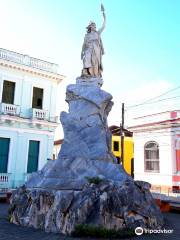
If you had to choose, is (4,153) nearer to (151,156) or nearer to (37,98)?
(37,98)


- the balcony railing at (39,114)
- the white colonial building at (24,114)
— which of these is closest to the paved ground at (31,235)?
the white colonial building at (24,114)

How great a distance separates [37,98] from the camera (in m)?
22.5

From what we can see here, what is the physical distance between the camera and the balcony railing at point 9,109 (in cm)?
2027

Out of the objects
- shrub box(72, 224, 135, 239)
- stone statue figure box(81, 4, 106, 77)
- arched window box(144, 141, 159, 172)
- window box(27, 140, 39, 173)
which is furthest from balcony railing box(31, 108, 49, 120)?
shrub box(72, 224, 135, 239)

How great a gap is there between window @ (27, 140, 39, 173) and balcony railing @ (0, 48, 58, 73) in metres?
5.93

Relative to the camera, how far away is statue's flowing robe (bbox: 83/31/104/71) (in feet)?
35.4

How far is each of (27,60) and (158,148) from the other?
42.7 feet

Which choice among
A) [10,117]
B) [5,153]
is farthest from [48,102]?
[5,153]

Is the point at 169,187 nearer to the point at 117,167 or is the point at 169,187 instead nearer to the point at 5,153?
the point at 5,153

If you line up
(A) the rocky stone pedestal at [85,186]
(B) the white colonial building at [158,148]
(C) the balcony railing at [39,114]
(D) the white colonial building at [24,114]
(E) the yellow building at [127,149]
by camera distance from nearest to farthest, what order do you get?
(A) the rocky stone pedestal at [85,186] < (D) the white colonial building at [24,114] < (C) the balcony railing at [39,114] < (B) the white colonial building at [158,148] < (E) the yellow building at [127,149]

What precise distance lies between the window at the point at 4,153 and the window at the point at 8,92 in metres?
2.86

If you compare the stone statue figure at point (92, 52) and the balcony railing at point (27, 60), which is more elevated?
the balcony railing at point (27, 60)

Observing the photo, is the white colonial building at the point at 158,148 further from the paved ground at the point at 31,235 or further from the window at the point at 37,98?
the paved ground at the point at 31,235

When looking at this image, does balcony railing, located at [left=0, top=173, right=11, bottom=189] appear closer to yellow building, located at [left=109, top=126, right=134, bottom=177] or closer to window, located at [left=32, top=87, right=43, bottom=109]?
window, located at [left=32, top=87, right=43, bottom=109]
